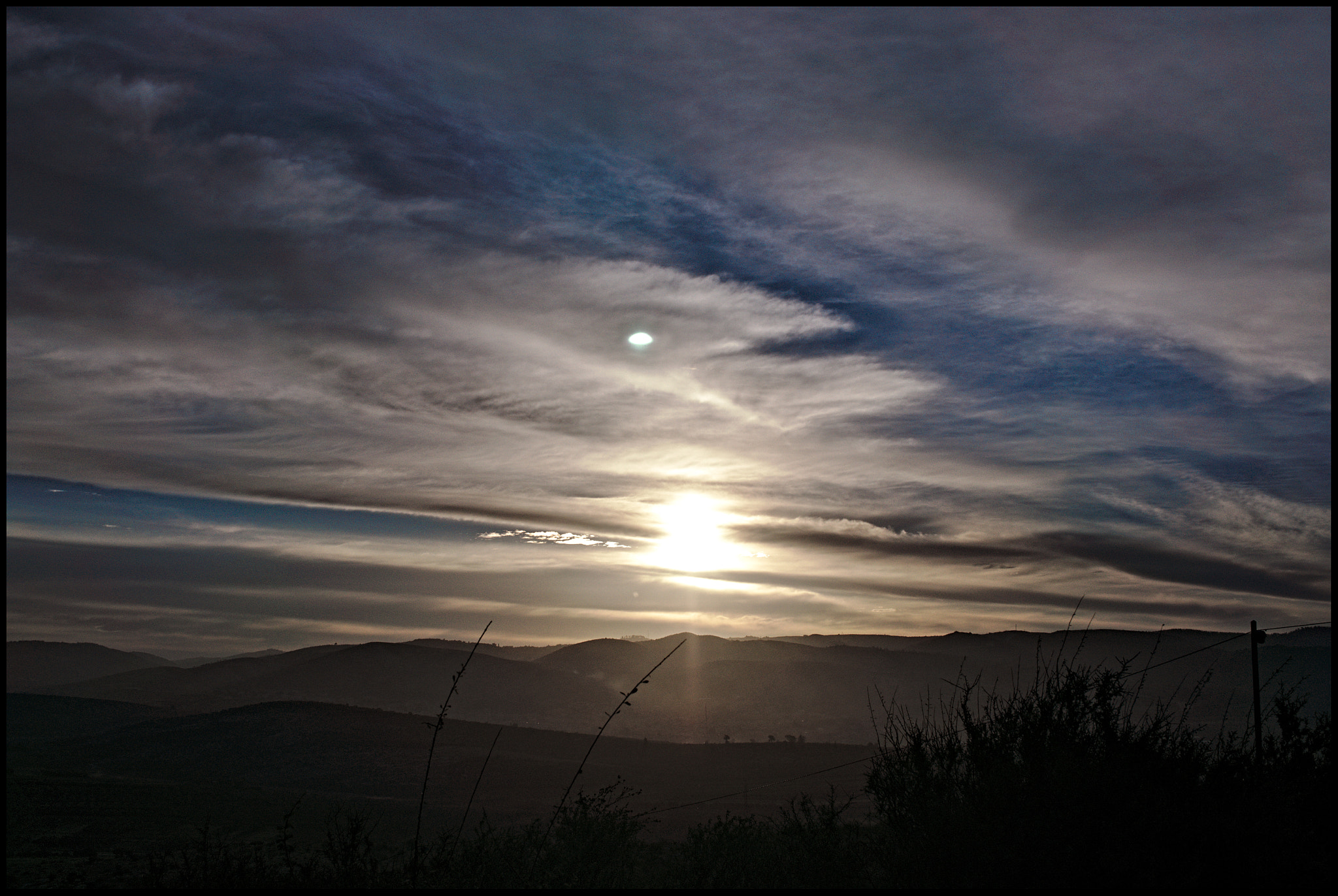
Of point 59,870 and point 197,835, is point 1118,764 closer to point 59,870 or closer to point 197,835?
point 59,870

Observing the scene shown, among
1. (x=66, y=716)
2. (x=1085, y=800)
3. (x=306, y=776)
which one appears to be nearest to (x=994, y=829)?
(x=1085, y=800)

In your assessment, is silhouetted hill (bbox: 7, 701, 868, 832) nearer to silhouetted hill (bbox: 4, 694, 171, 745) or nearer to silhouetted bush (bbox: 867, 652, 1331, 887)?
silhouetted hill (bbox: 4, 694, 171, 745)

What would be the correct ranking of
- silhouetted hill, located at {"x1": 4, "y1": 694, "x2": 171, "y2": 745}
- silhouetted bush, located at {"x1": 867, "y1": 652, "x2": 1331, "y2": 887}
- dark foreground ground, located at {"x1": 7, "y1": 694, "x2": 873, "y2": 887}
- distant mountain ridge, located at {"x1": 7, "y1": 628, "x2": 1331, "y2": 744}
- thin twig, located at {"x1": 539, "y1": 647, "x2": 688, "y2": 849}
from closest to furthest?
thin twig, located at {"x1": 539, "y1": 647, "x2": 688, "y2": 849} < silhouetted bush, located at {"x1": 867, "y1": 652, "x2": 1331, "y2": 887} < dark foreground ground, located at {"x1": 7, "y1": 694, "x2": 873, "y2": 887} < silhouetted hill, located at {"x1": 4, "y1": 694, "x2": 171, "y2": 745} < distant mountain ridge, located at {"x1": 7, "y1": 628, "x2": 1331, "y2": 744}

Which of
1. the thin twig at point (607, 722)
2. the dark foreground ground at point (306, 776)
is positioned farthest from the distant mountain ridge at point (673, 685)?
the thin twig at point (607, 722)

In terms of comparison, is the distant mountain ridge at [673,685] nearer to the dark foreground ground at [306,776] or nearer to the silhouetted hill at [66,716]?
the silhouetted hill at [66,716]

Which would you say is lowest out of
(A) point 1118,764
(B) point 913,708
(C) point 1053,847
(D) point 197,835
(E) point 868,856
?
(B) point 913,708

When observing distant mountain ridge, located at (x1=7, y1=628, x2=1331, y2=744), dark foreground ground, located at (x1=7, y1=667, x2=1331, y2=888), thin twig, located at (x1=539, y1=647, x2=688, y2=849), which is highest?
thin twig, located at (x1=539, y1=647, x2=688, y2=849)

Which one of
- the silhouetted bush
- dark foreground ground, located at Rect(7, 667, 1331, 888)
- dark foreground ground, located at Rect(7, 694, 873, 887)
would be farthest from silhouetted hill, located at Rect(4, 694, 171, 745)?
the silhouetted bush

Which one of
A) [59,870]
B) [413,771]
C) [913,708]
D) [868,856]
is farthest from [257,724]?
[913,708]

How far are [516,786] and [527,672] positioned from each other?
351 feet

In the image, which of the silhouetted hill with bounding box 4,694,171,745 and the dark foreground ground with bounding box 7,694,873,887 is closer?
the dark foreground ground with bounding box 7,694,873,887

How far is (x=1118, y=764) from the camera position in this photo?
681 centimetres

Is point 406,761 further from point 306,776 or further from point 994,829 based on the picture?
point 994,829

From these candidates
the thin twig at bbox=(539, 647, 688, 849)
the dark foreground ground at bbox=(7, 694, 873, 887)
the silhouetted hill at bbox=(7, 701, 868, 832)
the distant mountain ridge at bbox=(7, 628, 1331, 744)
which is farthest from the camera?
the distant mountain ridge at bbox=(7, 628, 1331, 744)
